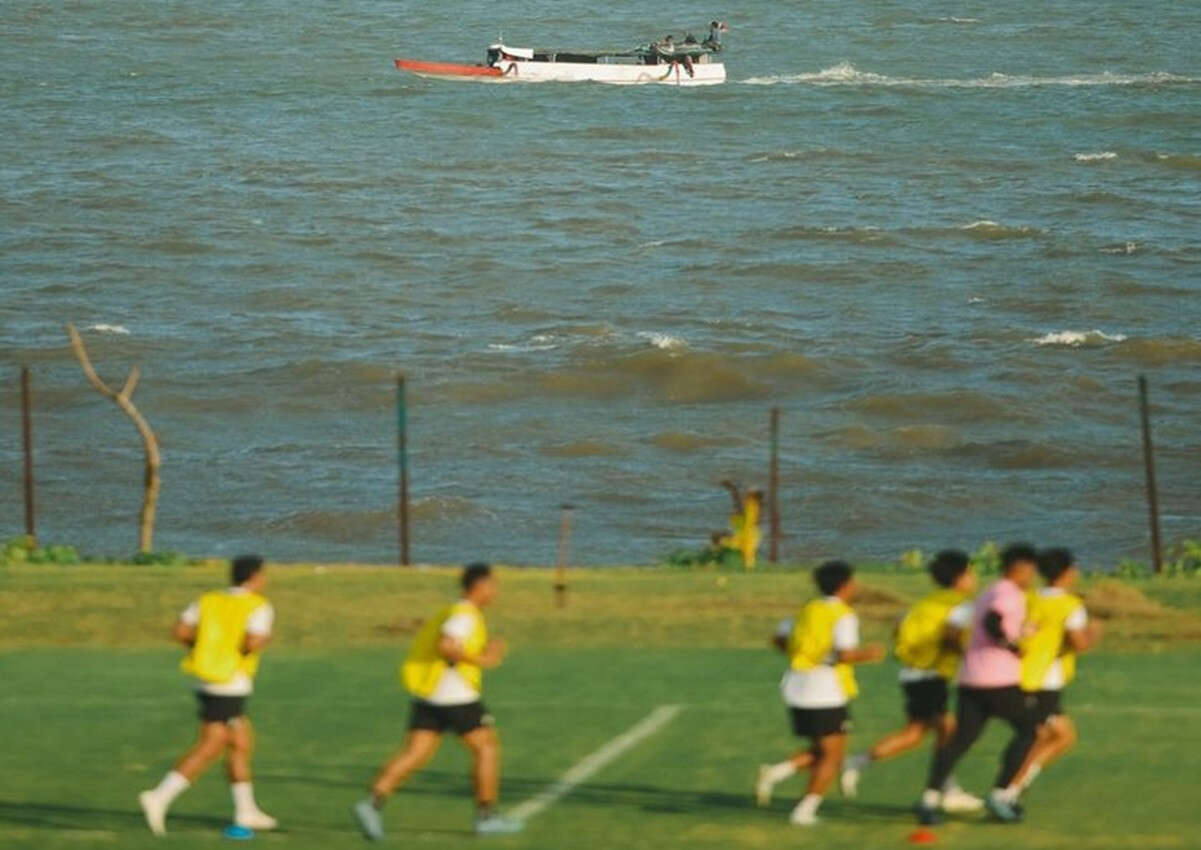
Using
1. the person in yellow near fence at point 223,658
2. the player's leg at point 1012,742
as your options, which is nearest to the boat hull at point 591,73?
the player's leg at point 1012,742

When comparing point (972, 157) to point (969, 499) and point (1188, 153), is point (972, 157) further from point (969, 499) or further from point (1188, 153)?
point (969, 499)

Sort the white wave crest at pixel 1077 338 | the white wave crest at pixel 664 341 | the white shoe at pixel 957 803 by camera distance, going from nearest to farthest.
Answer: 1. the white shoe at pixel 957 803
2. the white wave crest at pixel 664 341
3. the white wave crest at pixel 1077 338

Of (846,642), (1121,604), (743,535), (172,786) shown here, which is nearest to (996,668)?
(846,642)

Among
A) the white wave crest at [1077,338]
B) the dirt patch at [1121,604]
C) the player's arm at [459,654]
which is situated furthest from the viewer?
the white wave crest at [1077,338]

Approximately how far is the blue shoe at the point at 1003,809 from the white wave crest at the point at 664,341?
47109 millimetres

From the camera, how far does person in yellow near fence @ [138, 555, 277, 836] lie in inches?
635

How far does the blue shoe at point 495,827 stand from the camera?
16.5m

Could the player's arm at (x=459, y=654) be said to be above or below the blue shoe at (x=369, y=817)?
above

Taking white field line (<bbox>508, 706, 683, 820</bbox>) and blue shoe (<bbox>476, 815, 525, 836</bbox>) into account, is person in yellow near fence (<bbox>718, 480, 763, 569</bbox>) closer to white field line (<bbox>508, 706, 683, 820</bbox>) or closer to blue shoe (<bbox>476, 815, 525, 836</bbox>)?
white field line (<bbox>508, 706, 683, 820</bbox>)

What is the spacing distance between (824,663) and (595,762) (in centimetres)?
351

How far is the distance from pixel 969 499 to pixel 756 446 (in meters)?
5.72

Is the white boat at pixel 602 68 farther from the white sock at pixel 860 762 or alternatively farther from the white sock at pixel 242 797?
the white sock at pixel 242 797

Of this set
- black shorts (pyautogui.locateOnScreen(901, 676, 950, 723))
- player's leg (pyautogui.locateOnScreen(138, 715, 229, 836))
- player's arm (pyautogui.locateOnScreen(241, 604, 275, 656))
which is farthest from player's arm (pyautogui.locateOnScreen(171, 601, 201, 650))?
black shorts (pyautogui.locateOnScreen(901, 676, 950, 723))

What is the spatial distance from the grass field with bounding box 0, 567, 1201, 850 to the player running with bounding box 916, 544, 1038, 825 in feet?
2.34
